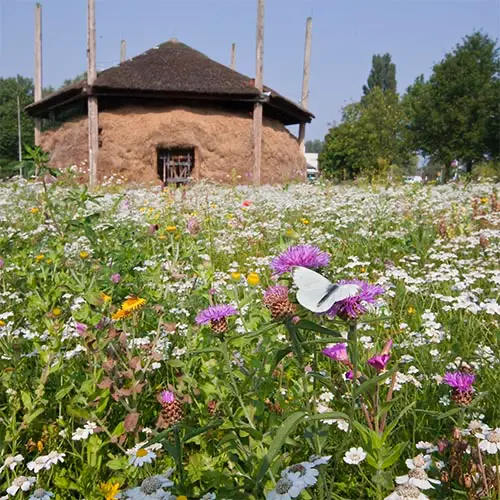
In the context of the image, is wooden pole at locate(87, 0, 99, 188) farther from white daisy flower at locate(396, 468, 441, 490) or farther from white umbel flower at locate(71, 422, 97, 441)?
white daisy flower at locate(396, 468, 441, 490)

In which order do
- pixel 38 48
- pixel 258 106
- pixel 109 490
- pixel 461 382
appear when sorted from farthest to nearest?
pixel 38 48
pixel 258 106
pixel 109 490
pixel 461 382

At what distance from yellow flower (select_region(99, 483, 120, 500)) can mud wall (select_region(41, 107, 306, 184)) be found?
43.4ft

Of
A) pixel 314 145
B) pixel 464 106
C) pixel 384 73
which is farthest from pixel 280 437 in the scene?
pixel 314 145

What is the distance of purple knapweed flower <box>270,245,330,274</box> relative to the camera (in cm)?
114

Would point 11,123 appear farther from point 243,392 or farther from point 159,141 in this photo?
point 243,392

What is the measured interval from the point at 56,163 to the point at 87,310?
49.5 feet

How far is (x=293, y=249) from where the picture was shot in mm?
1177

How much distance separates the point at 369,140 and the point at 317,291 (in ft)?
112

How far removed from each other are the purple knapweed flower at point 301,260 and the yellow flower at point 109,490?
2.69ft

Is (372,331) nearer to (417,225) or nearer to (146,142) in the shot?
Result: (417,225)

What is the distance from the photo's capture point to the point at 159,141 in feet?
48.6

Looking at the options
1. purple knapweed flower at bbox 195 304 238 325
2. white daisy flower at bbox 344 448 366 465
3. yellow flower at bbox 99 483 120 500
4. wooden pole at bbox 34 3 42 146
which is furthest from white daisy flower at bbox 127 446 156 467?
wooden pole at bbox 34 3 42 146

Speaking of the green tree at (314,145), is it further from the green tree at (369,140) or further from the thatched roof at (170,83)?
the thatched roof at (170,83)

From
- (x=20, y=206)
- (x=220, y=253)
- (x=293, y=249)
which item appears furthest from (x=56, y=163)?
(x=293, y=249)
